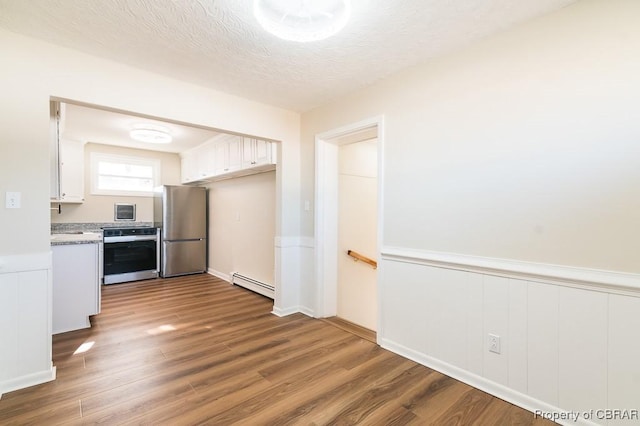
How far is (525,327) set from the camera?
5.93 ft

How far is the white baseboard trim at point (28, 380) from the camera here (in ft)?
6.22

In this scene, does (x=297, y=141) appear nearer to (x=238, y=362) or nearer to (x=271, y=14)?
(x=271, y=14)

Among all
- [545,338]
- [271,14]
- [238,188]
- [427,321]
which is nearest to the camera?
[271,14]

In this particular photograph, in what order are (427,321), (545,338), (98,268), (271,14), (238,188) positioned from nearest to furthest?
1. (271,14)
2. (545,338)
3. (427,321)
4. (98,268)
5. (238,188)

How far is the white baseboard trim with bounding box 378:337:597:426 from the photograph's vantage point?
5.64 ft

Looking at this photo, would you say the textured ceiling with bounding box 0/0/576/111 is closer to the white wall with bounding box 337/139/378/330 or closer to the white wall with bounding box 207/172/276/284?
the white wall with bounding box 337/139/378/330

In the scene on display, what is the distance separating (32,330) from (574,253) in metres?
3.39

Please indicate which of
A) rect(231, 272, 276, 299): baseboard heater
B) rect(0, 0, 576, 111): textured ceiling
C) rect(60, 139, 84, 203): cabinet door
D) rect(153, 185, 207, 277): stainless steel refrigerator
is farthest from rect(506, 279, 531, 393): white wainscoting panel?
rect(60, 139, 84, 203): cabinet door

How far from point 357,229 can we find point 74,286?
3.04m

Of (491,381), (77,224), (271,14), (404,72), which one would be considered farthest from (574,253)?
(77,224)

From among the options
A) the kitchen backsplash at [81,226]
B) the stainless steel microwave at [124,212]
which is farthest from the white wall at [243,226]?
the kitchen backsplash at [81,226]

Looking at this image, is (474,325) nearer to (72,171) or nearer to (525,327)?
(525,327)

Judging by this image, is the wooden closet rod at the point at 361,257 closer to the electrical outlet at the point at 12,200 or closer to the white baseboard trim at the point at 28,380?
the white baseboard trim at the point at 28,380

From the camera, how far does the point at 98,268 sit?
312 cm
